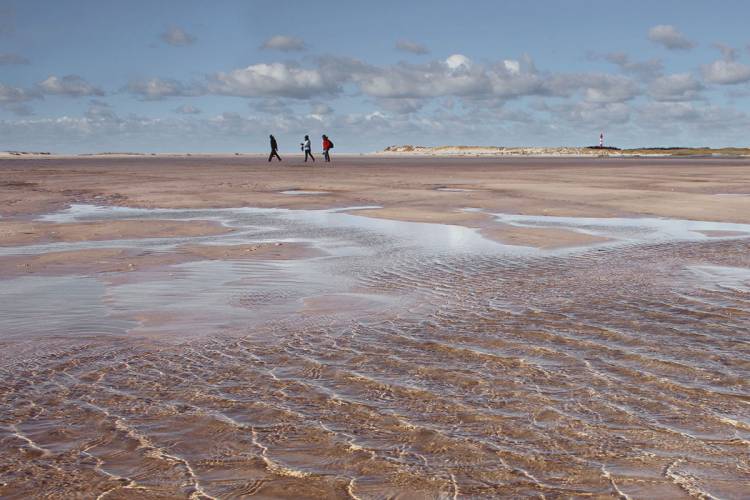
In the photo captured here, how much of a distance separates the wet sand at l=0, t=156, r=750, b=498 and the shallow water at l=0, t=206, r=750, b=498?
0.8 inches

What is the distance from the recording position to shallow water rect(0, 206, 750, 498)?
3.38 metres

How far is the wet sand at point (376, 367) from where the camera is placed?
3412 mm

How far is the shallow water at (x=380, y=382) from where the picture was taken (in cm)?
338

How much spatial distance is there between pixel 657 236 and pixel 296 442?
9.66 meters

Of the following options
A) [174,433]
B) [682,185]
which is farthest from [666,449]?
[682,185]

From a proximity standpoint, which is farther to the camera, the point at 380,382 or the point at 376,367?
the point at 376,367

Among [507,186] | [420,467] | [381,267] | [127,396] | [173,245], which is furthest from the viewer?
[507,186]

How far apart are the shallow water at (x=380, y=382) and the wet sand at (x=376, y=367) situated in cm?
2

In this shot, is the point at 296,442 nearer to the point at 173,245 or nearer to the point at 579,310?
the point at 579,310

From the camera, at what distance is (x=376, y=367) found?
5.07m

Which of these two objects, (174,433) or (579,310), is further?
(579,310)

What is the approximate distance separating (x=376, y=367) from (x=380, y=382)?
0.34m

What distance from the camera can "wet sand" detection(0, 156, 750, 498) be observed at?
3412 mm

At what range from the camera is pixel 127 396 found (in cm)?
451
